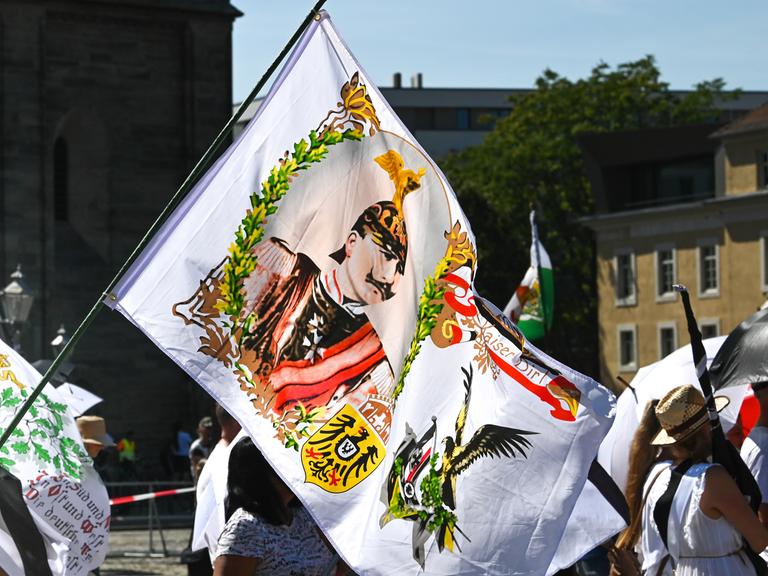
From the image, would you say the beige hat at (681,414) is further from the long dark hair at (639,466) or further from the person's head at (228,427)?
the person's head at (228,427)

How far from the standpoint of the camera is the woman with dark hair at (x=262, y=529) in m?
5.86

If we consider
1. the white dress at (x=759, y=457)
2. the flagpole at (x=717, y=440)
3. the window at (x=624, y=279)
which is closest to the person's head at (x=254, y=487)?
the flagpole at (x=717, y=440)

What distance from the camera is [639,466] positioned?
301 inches

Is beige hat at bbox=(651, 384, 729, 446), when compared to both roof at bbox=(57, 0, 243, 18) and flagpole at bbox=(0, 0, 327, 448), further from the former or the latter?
roof at bbox=(57, 0, 243, 18)

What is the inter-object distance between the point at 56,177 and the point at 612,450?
107 feet

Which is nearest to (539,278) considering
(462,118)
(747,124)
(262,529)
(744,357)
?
(744,357)

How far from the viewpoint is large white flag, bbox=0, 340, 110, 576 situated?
6922 millimetres

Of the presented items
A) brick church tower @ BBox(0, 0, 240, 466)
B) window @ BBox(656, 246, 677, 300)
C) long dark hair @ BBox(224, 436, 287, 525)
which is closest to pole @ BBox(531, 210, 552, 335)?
long dark hair @ BBox(224, 436, 287, 525)

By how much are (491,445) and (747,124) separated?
56.0 m

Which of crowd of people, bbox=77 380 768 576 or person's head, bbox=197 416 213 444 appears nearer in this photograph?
crowd of people, bbox=77 380 768 576

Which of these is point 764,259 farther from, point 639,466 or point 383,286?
point 383,286

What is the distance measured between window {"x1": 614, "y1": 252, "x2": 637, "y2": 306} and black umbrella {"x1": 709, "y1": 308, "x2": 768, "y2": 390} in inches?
2278

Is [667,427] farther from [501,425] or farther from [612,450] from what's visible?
[612,450]

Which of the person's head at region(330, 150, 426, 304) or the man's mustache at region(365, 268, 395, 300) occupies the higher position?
the person's head at region(330, 150, 426, 304)
